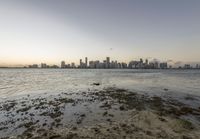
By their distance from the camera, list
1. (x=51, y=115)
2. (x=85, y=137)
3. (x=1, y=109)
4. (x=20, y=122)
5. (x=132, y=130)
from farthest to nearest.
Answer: (x=1, y=109) → (x=51, y=115) → (x=20, y=122) → (x=132, y=130) → (x=85, y=137)

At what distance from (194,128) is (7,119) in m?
14.7

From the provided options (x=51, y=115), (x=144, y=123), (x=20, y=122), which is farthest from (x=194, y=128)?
(x=20, y=122)

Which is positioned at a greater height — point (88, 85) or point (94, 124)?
point (94, 124)

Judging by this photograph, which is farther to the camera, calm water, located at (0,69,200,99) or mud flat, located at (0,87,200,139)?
calm water, located at (0,69,200,99)

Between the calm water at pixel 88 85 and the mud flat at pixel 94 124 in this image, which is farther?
the calm water at pixel 88 85

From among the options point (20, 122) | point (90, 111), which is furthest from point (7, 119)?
point (90, 111)

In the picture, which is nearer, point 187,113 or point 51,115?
point 51,115

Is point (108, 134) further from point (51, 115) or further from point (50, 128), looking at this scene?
point (51, 115)

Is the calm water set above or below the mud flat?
below

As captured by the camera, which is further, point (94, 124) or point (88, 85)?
point (88, 85)

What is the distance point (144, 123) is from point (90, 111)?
6238 millimetres

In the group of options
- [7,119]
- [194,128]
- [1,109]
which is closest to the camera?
[194,128]

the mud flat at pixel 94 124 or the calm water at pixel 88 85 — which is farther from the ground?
the mud flat at pixel 94 124

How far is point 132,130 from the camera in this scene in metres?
12.8
